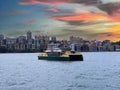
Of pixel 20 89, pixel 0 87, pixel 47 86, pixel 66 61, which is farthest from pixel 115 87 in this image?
pixel 66 61

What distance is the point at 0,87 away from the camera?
50.5 m

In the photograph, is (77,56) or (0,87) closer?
(0,87)

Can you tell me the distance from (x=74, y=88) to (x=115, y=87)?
18.1 feet

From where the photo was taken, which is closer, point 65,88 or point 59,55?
point 65,88

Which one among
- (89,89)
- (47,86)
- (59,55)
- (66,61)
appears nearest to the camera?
(89,89)

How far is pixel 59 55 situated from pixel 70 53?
8474 mm

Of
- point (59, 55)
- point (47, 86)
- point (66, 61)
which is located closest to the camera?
point (47, 86)

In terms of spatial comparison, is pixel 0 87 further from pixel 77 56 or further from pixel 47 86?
pixel 77 56

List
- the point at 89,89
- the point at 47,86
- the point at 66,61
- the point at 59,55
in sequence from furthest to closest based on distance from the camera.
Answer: the point at 59,55 → the point at 66,61 → the point at 47,86 → the point at 89,89

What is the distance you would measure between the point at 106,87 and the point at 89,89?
3.03 metres

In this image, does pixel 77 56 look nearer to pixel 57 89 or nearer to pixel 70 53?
pixel 70 53

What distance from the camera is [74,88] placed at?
49.2 meters

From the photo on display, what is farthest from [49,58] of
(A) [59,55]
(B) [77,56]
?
(B) [77,56]

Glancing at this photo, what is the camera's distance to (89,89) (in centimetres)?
4759
